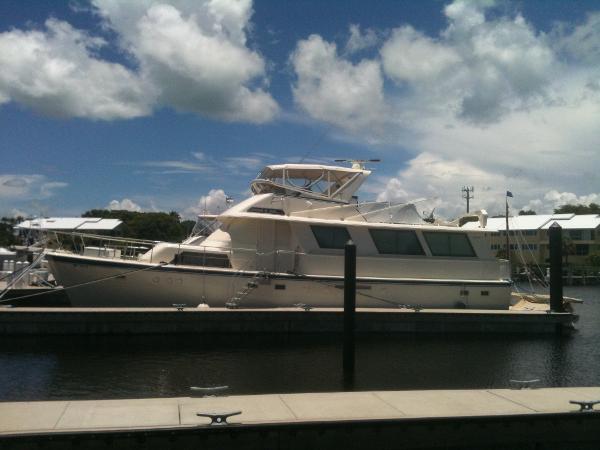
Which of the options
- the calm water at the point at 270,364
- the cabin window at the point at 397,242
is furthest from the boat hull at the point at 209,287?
the calm water at the point at 270,364

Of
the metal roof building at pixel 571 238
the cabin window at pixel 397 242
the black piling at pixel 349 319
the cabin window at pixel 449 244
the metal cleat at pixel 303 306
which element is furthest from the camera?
the metal roof building at pixel 571 238

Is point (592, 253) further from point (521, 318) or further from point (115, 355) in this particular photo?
point (115, 355)

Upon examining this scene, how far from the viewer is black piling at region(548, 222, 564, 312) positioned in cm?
1761

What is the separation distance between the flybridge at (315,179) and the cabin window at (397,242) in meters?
1.87

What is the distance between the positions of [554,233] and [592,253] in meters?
52.9

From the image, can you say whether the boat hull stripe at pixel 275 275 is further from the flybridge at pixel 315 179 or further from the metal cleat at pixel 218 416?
the metal cleat at pixel 218 416

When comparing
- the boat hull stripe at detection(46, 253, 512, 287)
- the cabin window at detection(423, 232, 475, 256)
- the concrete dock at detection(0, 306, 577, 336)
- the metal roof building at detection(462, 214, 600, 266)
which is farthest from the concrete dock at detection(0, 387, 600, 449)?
the metal roof building at detection(462, 214, 600, 266)

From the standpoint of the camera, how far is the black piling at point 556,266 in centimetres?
1761

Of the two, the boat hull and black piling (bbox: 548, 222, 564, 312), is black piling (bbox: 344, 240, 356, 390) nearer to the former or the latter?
the boat hull

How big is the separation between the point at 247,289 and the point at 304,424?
10.3m

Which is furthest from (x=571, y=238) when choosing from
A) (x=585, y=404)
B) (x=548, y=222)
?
(x=585, y=404)

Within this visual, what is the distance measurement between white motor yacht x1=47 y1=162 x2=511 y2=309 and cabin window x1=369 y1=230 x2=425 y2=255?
32mm

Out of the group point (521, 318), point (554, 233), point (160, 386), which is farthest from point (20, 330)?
point (554, 233)

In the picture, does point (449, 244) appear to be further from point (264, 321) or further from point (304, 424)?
point (304, 424)
